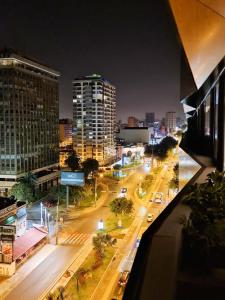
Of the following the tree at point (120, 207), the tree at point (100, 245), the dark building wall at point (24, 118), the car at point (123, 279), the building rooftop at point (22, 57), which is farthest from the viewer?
the dark building wall at point (24, 118)

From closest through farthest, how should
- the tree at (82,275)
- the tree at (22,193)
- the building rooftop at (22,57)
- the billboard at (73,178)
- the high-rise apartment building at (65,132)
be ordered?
the tree at (82,275) < the billboard at (73,178) < the tree at (22,193) < the building rooftop at (22,57) < the high-rise apartment building at (65,132)

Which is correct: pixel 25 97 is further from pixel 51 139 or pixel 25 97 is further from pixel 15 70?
pixel 51 139

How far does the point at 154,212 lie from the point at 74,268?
14.4 metres

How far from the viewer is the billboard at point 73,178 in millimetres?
31781

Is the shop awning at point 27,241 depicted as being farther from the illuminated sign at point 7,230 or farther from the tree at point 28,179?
the tree at point 28,179

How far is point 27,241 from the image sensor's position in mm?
22062

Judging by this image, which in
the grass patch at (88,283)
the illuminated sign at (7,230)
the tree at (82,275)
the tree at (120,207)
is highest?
the illuminated sign at (7,230)

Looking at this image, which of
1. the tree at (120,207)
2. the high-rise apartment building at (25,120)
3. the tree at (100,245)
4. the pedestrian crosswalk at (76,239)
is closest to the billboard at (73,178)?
the tree at (120,207)

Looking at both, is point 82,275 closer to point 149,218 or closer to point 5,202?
point 5,202

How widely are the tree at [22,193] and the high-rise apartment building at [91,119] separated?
36.2m

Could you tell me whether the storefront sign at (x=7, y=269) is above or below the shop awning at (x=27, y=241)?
below

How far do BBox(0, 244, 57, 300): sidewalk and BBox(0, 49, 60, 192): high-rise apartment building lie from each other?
68.3 ft

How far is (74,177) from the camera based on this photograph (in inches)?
1255

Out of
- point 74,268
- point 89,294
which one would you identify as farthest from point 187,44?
point 74,268
